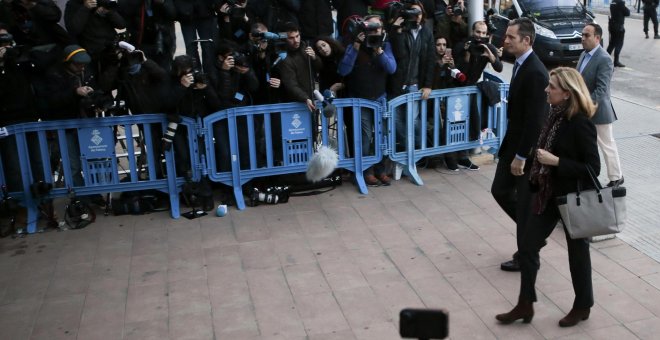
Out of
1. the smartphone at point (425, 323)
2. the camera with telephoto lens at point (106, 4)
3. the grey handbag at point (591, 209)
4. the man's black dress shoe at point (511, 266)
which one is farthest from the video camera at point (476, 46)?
the smartphone at point (425, 323)

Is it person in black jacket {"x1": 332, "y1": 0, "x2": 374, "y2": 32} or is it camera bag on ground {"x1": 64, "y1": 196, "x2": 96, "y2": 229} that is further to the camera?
person in black jacket {"x1": 332, "y1": 0, "x2": 374, "y2": 32}

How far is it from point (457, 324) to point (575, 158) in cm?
157

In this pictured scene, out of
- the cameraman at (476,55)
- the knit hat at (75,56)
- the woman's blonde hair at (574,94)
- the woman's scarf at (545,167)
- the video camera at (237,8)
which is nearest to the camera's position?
the woman's blonde hair at (574,94)

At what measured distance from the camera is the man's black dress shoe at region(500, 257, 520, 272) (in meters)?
6.56

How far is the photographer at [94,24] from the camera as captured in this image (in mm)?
8617

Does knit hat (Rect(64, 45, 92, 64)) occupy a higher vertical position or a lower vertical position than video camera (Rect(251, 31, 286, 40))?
lower

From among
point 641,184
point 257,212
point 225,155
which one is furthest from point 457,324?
point 641,184

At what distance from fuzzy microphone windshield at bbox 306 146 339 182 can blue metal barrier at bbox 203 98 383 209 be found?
35cm

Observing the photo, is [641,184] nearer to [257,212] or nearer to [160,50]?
[257,212]

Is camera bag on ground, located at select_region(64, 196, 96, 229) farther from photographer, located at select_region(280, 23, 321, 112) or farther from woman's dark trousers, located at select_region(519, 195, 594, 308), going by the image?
woman's dark trousers, located at select_region(519, 195, 594, 308)

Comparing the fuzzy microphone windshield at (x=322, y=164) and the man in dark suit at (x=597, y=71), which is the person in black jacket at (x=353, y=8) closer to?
the fuzzy microphone windshield at (x=322, y=164)

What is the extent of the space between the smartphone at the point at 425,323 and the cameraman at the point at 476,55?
6.70m

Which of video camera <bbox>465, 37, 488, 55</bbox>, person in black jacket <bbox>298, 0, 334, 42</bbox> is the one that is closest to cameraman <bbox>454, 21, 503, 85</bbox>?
video camera <bbox>465, 37, 488, 55</bbox>

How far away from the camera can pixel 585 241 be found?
537cm
